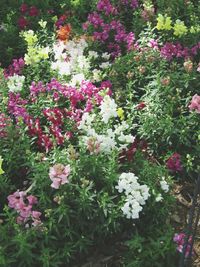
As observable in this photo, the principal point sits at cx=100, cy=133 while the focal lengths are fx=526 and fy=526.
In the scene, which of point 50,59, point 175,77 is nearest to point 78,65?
point 50,59

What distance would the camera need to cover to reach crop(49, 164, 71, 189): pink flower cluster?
4516 millimetres

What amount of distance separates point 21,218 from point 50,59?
99.8 inches

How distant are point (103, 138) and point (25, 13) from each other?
306 cm

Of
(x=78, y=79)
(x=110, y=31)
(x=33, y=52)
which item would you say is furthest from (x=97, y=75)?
(x=110, y=31)

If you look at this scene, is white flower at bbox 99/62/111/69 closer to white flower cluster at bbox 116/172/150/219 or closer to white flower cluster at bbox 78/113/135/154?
white flower cluster at bbox 78/113/135/154

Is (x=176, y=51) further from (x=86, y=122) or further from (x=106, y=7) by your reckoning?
(x=86, y=122)

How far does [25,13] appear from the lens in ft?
23.6

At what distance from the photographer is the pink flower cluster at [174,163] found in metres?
5.25

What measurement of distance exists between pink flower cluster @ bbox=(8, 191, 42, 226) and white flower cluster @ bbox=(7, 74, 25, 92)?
159 cm

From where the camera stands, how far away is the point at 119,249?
473 centimetres

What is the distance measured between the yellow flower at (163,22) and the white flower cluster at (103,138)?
176 centimetres

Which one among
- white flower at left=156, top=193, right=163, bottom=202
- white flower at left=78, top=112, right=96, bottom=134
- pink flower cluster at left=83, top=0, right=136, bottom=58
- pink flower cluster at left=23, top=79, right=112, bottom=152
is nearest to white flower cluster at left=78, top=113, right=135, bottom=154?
white flower at left=78, top=112, right=96, bottom=134

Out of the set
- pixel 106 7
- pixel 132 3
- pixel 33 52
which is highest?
pixel 132 3

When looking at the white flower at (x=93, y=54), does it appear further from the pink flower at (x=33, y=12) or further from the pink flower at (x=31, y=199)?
the pink flower at (x=31, y=199)
